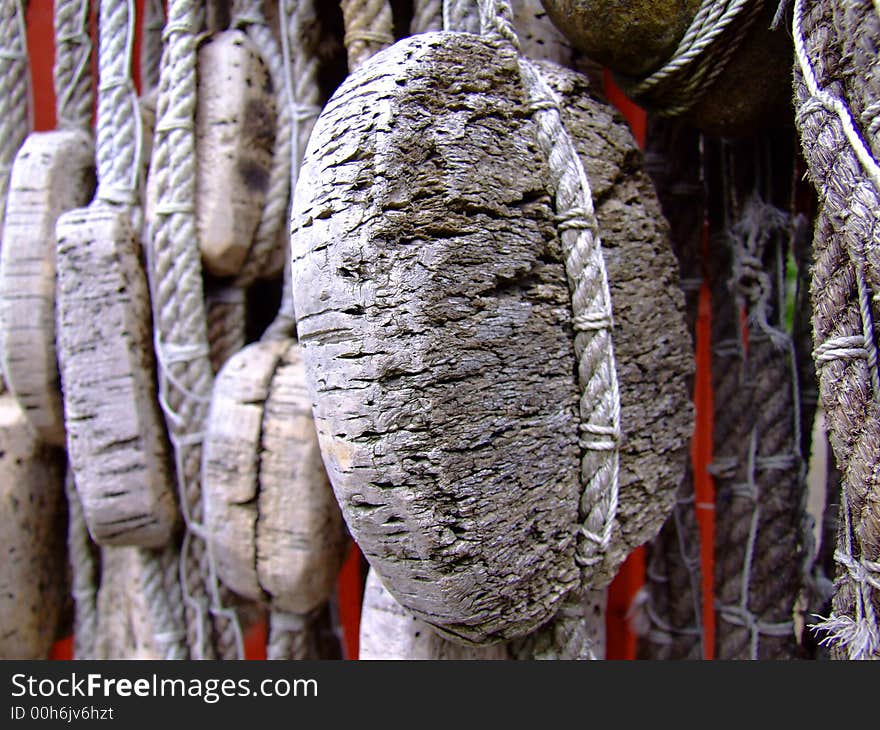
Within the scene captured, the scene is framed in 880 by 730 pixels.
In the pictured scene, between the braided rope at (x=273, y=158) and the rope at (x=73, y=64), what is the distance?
27cm

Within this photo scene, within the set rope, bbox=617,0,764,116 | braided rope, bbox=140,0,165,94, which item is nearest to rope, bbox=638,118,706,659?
rope, bbox=617,0,764,116

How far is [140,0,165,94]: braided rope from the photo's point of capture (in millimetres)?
1021

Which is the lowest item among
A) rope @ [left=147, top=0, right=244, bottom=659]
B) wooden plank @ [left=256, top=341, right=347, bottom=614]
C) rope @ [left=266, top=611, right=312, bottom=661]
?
rope @ [left=266, top=611, right=312, bottom=661]

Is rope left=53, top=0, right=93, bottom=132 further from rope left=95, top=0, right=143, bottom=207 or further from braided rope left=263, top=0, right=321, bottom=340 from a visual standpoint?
braided rope left=263, top=0, right=321, bottom=340

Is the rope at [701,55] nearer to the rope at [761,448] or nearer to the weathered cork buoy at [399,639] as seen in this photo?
the rope at [761,448]

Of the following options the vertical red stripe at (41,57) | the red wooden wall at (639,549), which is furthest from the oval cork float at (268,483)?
the vertical red stripe at (41,57)

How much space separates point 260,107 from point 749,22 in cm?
62

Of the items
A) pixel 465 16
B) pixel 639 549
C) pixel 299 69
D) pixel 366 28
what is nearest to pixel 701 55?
pixel 465 16

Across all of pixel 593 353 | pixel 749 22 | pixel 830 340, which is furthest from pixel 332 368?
pixel 749 22

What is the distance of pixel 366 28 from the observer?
0.79m

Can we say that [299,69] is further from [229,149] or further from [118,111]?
[118,111]

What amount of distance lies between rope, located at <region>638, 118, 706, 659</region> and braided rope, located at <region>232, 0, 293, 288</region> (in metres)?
0.52

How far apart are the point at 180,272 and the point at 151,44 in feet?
1.50

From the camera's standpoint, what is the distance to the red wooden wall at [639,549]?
105cm
